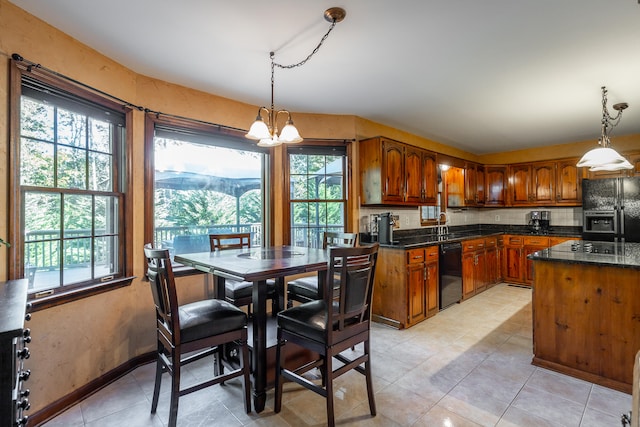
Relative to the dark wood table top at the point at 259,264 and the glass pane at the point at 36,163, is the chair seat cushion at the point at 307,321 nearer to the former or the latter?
the dark wood table top at the point at 259,264

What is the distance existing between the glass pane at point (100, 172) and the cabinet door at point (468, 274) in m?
4.26

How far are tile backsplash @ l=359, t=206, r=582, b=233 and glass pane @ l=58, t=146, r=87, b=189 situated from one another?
113 inches

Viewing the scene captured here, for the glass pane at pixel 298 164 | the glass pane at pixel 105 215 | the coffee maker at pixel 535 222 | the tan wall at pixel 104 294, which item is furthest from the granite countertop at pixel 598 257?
the glass pane at pixel 105 215

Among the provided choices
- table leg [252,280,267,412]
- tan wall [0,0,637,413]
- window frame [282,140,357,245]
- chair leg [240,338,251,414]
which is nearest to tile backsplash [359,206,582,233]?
window frame [282,140,357,245]

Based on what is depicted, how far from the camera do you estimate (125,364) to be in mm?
2521

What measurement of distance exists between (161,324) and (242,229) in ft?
5.94

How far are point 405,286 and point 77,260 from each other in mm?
2980

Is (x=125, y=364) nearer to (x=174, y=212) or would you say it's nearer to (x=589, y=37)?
(x=174, y=212)

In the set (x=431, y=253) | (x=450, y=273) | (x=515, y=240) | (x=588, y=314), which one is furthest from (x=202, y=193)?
(x=515, y=240)

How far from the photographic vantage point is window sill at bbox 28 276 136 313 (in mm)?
1931

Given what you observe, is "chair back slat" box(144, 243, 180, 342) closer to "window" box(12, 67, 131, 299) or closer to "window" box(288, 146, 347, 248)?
"window" box(12, 67, 131, 299)

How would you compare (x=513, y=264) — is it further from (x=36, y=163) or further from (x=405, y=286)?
(x=36, y=163)

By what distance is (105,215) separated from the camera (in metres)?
2.51

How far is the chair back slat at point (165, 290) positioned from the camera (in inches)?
67.9
